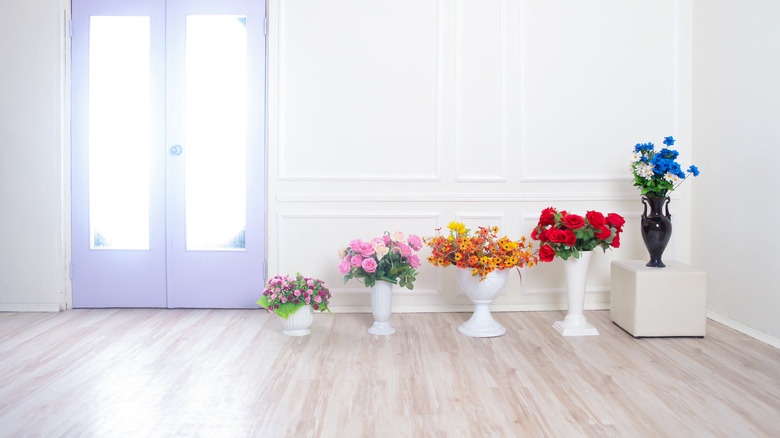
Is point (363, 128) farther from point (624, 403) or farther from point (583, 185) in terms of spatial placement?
point (624, 403)

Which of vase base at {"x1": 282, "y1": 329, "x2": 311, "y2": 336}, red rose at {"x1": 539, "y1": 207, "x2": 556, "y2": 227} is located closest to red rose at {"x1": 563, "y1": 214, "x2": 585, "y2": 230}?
red rose at {"x1": 539, "y1": 207, "x2": 556, "y2": 227}

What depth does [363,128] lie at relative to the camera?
3.73 meters

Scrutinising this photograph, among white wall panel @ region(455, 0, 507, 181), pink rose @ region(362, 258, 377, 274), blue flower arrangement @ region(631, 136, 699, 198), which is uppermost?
white wall panel @ region(455, 0, 507, 181)

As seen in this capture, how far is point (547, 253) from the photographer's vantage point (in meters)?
3.22

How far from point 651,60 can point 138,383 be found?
3.71 m

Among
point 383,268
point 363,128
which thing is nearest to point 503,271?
point 383,268

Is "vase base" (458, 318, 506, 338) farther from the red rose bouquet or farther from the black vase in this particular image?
the black vase

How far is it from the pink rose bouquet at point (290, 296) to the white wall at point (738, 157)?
2559 mm

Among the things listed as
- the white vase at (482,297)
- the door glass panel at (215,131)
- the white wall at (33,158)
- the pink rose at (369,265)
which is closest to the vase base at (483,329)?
the white vase at (482,297)

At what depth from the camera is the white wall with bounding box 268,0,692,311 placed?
3711mm

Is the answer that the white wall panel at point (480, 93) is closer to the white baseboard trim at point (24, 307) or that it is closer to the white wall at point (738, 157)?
the white wall at point (738, 157)

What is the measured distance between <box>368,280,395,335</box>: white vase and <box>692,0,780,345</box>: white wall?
215 cm


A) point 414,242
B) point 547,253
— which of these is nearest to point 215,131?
point 414,242

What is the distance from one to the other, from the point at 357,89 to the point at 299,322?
1611 mm
